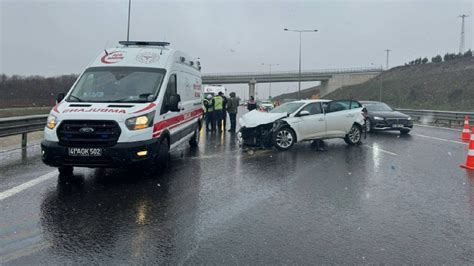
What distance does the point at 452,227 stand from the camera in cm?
511

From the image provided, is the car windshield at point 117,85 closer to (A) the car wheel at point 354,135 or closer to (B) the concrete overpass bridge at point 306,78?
(A) the car wheel at point 354,135

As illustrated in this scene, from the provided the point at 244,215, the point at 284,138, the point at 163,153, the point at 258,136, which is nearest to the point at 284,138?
the point at 284,138

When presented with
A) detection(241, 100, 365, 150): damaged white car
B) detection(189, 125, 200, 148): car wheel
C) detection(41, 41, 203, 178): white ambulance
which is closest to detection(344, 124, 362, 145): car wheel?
detection(241, 100, 365, 150): damaged white car

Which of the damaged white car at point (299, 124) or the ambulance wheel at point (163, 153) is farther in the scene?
the damaged white car at point (299, 124)

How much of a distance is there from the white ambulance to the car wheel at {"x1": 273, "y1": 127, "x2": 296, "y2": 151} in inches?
121

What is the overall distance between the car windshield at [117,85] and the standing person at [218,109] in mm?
9041

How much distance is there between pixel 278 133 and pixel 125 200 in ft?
21.4

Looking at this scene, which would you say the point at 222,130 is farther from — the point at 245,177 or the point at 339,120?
the point at 245,177

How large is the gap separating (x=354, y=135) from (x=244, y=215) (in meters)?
9.03

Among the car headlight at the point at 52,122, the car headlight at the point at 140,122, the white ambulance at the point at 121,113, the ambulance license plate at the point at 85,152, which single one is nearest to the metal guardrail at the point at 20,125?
the white ambulance at the point at 121,113

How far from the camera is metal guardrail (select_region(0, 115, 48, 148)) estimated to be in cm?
1070

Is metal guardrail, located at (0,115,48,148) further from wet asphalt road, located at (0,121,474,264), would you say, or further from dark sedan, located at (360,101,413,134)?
dark sedan, located at (360,101,413,134)

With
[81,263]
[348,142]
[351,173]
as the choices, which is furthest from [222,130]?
[81,263]

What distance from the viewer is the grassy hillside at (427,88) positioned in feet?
172
